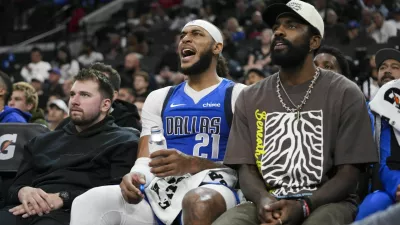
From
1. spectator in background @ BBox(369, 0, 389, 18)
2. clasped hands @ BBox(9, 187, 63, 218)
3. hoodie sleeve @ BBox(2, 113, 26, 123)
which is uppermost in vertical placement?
spectator in background @ BBox(369, 0, 389, 18)

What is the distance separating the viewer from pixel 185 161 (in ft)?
14.0

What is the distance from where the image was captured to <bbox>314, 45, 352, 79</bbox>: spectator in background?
18.2ft

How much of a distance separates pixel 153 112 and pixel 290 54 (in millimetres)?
1102

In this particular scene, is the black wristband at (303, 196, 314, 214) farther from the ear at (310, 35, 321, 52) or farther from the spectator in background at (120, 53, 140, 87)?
the spectator in background at (120, 53, 140, 87)

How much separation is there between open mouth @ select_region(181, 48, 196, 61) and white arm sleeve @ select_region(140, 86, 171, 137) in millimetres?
265

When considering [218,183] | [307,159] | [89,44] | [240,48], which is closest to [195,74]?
[218,183]

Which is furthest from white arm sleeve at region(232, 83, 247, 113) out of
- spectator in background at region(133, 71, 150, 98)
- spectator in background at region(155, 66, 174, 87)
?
spectator in background at region(155, 66, 174, 87)

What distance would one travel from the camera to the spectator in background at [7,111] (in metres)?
6.36

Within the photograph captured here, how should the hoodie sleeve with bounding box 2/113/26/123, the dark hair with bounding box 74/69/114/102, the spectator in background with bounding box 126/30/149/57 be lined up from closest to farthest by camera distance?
the dark hair with bounding box 74/69/114/102 → the hoodie sleeve with bounding box 2/113/26/123 → the spectator in background with bounding box 126/30/149/57

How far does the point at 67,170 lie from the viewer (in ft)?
16.2

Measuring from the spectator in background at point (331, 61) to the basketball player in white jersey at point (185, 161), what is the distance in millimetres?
937

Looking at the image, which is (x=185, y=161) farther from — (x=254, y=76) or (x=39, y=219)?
(x=254, y=76)

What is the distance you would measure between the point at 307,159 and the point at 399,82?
935mm

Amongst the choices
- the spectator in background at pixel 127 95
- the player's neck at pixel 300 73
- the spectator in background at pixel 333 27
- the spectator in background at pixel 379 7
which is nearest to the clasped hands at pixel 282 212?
the player's neck at pixel 300 73
